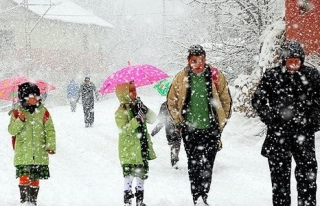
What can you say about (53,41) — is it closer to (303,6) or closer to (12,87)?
(303,6)

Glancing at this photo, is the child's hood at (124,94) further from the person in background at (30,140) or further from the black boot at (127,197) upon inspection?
the black boot at (127,197)

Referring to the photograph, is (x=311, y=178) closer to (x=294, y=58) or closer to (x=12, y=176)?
(x=294, y=58)

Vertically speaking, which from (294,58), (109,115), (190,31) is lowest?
(294,58)

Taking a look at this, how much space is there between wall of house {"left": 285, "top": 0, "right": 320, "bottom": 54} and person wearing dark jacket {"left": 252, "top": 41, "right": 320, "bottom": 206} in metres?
6.97

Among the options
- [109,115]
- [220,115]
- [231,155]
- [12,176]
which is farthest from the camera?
[109,115]

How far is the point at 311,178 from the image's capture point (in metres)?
4.96

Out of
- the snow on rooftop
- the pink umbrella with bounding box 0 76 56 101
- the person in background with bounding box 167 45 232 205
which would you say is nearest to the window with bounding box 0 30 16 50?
the snow on rooftop

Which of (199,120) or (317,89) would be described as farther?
(199,120)

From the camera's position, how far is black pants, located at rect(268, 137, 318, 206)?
4973mm

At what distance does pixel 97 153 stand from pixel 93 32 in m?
37.3

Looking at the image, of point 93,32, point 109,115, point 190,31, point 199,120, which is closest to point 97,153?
point 199,120

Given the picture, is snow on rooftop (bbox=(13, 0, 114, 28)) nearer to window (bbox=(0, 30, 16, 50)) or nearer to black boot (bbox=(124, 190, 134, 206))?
window (bbox=(0, 30, 16, 50))

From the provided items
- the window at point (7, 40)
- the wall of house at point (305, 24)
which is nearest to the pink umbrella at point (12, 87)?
the wall of house at point (305, 24)

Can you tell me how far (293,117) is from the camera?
196 inches
